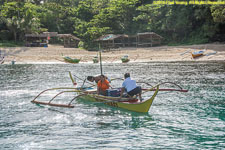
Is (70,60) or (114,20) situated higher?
(114,20)

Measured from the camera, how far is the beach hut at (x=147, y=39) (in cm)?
5788

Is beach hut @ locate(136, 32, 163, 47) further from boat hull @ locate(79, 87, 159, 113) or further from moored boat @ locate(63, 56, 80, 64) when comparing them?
boat hull @ locate(79, 87, 159, 113)

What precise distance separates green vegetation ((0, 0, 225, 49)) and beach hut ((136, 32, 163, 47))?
2.24 m

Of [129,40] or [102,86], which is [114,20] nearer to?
[129,40]

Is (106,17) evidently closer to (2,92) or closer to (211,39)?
(211,39)

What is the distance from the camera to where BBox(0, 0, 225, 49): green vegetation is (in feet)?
179

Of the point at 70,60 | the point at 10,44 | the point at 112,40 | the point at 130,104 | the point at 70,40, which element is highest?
the point at 70,40

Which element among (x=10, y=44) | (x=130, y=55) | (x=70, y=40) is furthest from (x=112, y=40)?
(x=10, y=44)

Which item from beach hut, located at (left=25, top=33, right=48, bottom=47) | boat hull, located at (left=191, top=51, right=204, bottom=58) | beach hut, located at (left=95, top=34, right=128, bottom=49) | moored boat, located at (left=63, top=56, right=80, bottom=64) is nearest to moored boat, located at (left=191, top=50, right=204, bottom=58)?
boat hull, located at (left=191, top=51, right=204, bottom=58)

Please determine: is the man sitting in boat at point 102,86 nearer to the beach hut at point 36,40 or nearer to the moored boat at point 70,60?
the moored boat at point 70,60

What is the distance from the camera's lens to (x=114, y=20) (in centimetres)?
6444

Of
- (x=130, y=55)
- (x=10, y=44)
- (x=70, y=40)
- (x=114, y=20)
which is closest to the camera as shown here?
(x=130, y=55)

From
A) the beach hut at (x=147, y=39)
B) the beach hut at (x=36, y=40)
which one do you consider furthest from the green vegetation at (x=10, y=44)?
the beach hut at (x=147, y=39)

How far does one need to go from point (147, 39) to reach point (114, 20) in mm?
10149
